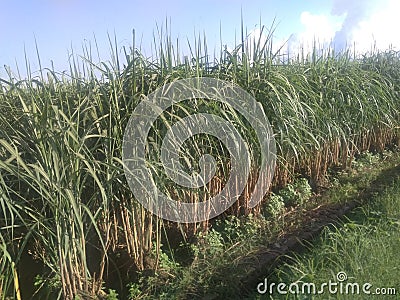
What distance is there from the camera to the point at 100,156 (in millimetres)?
2055

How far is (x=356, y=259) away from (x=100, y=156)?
4.54 ft

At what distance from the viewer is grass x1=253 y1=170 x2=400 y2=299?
193 centimetres

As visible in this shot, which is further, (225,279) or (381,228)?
(381,228)

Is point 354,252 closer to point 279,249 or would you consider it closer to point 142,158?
point 279,249

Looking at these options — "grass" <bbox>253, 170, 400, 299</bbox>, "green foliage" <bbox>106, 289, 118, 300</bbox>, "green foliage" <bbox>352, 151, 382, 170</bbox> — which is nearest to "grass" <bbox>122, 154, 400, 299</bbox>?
"grass" <bbox>253, 170, 400, 299</bbox>

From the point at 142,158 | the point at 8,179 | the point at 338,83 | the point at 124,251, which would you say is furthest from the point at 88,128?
the point at 338,83

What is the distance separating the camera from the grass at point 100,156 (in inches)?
68.1

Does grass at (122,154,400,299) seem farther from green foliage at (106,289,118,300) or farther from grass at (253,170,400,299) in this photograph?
green foliage at (106,289,118,300)

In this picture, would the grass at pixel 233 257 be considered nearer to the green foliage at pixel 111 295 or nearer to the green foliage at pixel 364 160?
the green foliage at pixel 111 295

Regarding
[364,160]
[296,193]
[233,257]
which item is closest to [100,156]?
[233,257]

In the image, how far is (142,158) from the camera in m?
1.96

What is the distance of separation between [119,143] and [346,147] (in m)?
2.78

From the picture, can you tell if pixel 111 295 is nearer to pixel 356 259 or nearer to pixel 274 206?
pixel 356 259

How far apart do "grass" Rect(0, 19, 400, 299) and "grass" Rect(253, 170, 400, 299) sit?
0.61 metres
